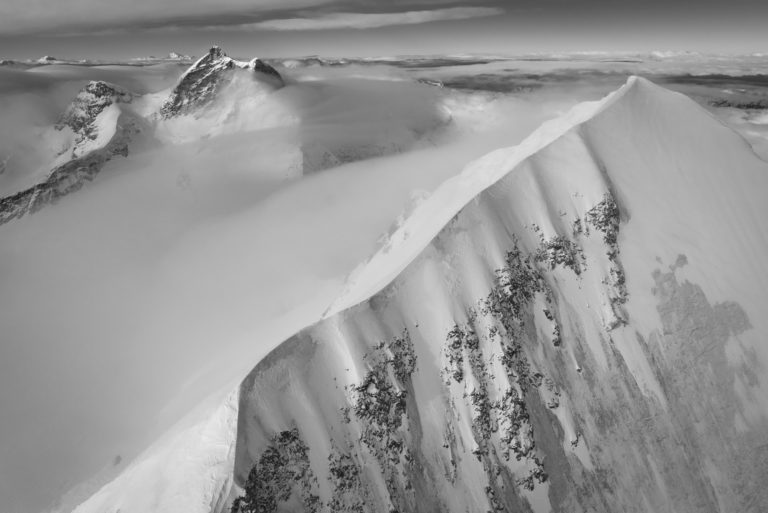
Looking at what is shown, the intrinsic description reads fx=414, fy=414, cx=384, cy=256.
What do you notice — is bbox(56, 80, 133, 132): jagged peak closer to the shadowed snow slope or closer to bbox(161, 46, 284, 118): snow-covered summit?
bbox(161, 46, 284, 118): snow-covered summit

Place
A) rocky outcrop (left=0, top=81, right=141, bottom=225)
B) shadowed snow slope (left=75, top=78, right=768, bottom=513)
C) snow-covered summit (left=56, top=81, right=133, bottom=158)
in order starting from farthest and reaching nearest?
snow-covered summit (left=56, top=81, right=133, bottom=158)
rocky outcrop (left=0, top=81, right=141, bottom=225)
shadowed snow slope (left=75, top=78, right=768, bottom=513)

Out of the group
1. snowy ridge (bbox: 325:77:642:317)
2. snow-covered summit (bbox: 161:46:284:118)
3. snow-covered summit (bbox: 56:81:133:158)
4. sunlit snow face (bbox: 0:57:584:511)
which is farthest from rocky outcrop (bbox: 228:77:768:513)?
snow-covered summit (bbox: 161:46:284:118)

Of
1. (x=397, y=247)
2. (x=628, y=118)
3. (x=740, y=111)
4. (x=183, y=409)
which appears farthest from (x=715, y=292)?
(x=740, y=111)

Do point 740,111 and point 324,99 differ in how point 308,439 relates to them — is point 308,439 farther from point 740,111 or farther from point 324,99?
point 740,111

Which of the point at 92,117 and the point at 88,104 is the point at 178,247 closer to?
the point at 92,117

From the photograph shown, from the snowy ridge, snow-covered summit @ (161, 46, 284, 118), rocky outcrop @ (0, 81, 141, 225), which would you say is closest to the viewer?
the snowy ridge

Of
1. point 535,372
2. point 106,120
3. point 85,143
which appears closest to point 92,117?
point 106,120
